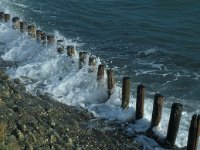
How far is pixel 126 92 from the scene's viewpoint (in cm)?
1620

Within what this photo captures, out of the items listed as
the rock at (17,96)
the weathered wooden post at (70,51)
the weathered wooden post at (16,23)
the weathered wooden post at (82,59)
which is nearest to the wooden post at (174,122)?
the rock at (17,96)

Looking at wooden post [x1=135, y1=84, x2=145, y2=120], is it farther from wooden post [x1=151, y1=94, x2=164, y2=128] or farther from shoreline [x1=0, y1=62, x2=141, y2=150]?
shoreline [x1=0, y1=62, x2=141, y2=150]

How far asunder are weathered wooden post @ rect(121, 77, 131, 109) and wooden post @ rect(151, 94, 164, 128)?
163cm

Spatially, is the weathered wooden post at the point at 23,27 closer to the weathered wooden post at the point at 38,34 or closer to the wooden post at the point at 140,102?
the weathered wooden post at the point at 38,34

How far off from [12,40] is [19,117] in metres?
13.6

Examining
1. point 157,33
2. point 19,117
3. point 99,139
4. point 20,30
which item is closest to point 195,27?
point 157,33

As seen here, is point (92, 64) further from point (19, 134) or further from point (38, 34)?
point (19, 134)

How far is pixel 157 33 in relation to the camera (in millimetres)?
26734

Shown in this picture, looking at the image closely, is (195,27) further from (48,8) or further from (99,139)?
(99,139)

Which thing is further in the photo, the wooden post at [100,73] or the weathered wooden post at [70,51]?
the weathered wooden post at [70,51]

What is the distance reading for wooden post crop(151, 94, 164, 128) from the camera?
14.5 m

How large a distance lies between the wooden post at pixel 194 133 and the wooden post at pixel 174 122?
769 mm

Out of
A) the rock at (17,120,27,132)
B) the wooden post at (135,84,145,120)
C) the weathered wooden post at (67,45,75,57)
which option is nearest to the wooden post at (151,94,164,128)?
the wooden post at (135,84,145,120)

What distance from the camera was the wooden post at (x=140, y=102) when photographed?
1520 cm
